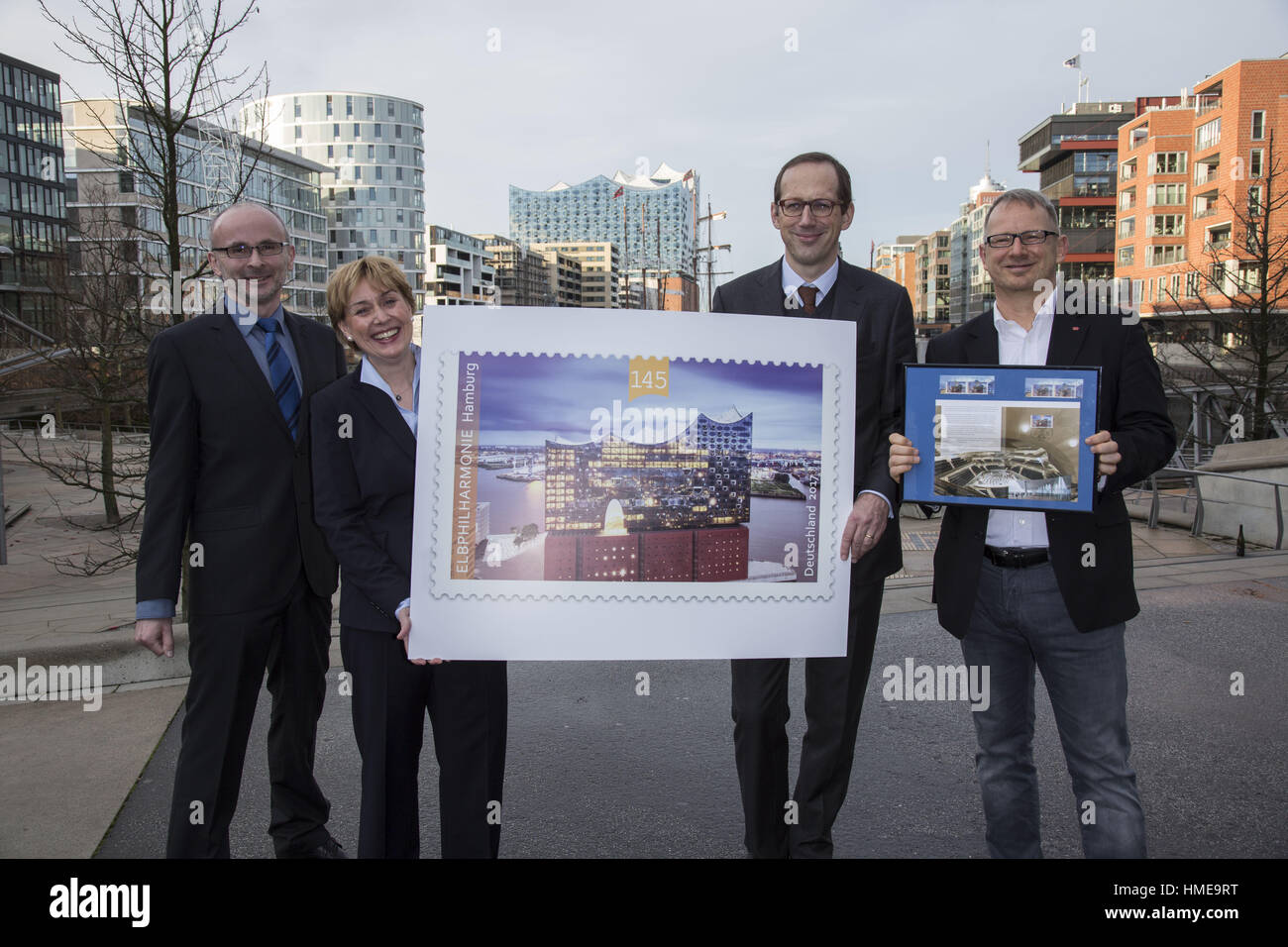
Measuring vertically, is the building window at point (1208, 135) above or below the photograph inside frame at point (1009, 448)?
above

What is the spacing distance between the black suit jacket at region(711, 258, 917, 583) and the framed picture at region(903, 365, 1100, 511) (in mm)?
183

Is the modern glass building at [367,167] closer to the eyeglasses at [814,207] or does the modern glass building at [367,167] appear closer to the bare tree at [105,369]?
the bare tree at [105,369]

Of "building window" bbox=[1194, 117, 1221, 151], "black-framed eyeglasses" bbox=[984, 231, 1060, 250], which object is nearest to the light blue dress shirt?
"black-framed eyeglasses" bbox=[984, 231, 1060, 250]

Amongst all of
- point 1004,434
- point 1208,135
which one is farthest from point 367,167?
point 1004,434

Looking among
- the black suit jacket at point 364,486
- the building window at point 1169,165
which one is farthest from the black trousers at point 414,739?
the building window at point 1169,165

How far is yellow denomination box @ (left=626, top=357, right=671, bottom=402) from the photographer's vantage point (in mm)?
2645

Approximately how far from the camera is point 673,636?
105 inches

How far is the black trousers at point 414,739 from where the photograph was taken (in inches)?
112

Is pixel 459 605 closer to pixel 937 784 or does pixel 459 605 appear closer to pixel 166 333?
pixel 166 333

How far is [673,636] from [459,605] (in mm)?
650

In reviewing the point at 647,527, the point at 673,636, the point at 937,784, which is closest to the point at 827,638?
the point at 673,636

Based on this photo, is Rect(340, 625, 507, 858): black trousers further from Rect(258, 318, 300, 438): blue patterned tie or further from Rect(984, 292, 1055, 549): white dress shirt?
Rect(984, 292, 1055, 549): white dress shirt

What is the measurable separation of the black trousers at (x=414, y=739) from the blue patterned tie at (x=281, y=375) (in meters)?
0.89

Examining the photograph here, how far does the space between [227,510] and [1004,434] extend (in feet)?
8.76
